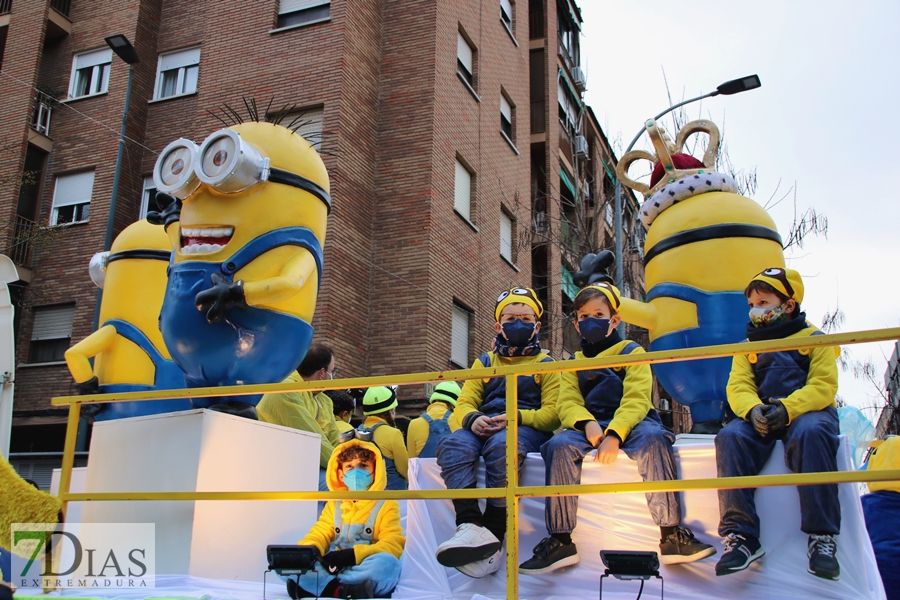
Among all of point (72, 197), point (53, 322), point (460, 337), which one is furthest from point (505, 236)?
point (53, 322)

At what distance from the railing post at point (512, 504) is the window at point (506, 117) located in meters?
14.9

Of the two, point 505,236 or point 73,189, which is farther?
point 505,236

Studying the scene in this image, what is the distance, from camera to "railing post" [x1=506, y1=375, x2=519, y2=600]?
3.17 metres

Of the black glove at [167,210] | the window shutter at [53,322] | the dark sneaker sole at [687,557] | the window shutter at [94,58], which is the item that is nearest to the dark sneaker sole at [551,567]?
the dark sneaker sole at [687,557]

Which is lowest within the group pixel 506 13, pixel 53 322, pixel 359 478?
pixel 359 478

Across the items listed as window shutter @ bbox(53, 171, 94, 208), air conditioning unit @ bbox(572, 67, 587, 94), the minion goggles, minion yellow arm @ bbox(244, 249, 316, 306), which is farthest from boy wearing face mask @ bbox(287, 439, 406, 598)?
air conditioning unit @ bbox(572, 67, 587, 94)

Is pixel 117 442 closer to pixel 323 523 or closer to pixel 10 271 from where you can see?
pixel 323 523

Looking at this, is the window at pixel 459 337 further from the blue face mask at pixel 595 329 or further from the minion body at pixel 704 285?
the blue face mask at pixel 595 329

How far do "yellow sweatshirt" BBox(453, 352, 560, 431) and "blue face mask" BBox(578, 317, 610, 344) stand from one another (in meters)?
0.26

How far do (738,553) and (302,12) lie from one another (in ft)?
42.7

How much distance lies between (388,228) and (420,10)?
4.11 metres

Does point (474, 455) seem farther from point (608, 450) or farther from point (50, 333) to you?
point (50, 333)

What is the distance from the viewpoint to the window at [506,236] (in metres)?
16.9

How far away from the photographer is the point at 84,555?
169 inches
